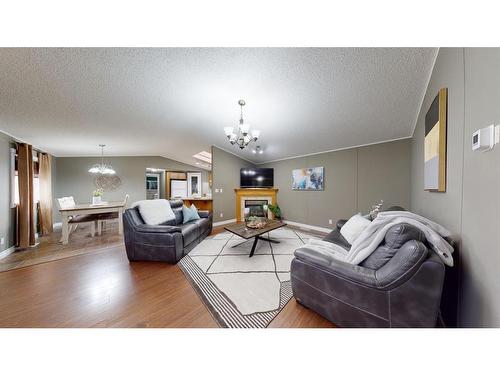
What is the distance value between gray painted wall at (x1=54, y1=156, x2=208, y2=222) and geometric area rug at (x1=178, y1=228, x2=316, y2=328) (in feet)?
13.6

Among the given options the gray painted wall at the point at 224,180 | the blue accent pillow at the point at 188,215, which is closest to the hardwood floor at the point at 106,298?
the blue accent pillow at the point at 188,215

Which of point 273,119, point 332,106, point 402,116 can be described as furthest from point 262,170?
point 402,116

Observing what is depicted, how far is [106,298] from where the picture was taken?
5.27ft

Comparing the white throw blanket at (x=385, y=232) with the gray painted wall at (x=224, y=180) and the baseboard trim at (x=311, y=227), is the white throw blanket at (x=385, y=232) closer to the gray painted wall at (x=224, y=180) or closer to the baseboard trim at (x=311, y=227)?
the baseboard trim at (x=311, y=227)

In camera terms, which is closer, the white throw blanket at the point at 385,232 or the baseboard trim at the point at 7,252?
the white throw blanket at the point at 385,232

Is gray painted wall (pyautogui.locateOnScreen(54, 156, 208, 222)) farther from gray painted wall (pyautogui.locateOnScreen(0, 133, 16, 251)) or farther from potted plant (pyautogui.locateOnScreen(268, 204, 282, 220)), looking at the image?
potted plant (pyautogui.locateOnScreen(268, 204, 282, 220))

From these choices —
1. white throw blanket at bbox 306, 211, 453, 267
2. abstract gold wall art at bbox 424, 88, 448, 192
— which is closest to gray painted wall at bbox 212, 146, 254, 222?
white throw blanket at bbox 306, 211, 453, 267

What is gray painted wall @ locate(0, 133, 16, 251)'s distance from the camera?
2.69m

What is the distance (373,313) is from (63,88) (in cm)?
367

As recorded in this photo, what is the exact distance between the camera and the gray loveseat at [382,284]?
0.93 metres

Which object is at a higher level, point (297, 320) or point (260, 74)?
point (260, 74)

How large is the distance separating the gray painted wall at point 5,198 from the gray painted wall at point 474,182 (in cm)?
555

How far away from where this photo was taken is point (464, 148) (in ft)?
→ 3.38
